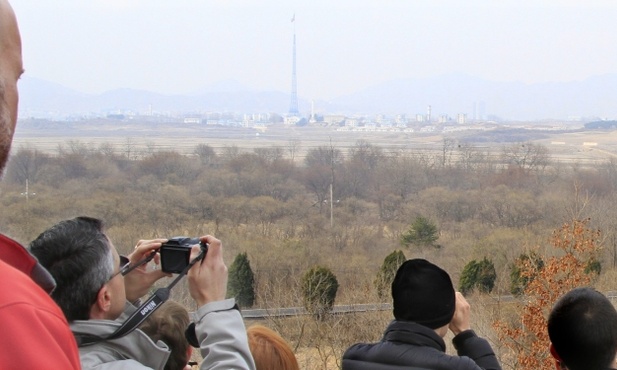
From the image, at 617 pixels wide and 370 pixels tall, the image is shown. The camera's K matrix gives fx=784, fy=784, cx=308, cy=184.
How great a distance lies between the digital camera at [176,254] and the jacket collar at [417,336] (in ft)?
2.65

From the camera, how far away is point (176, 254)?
2320mm

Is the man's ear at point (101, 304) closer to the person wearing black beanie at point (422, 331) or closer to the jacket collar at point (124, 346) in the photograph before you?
the jacket collar at point (124, 346)

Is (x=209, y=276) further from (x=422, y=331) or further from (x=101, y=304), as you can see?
(x=422, y=331)

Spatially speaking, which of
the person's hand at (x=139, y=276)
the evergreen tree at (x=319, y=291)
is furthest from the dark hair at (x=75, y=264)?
the evergreen tree at (x=319, y=291)

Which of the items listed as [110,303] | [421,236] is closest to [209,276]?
[110,303]

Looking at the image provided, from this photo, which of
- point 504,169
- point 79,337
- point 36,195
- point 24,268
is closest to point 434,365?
point 79,337

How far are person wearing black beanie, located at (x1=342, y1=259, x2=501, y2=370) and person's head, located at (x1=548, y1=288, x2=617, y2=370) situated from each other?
11.0 inches

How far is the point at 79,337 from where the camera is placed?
2.03m

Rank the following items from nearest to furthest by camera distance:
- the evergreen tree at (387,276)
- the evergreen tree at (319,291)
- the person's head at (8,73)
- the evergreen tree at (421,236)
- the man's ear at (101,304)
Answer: the person's head at (8,73)
the man's ear at (101,304)
the evergreen tree at (319,291)
the evergreen tree at (387,276)
the evergreen tree at (421,236)

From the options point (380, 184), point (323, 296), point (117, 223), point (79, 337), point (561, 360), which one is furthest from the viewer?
point (380, 184)

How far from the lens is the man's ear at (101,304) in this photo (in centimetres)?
211

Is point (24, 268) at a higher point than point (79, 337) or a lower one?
higher

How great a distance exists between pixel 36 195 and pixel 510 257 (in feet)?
65.9

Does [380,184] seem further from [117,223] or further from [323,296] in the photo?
[323,296]
